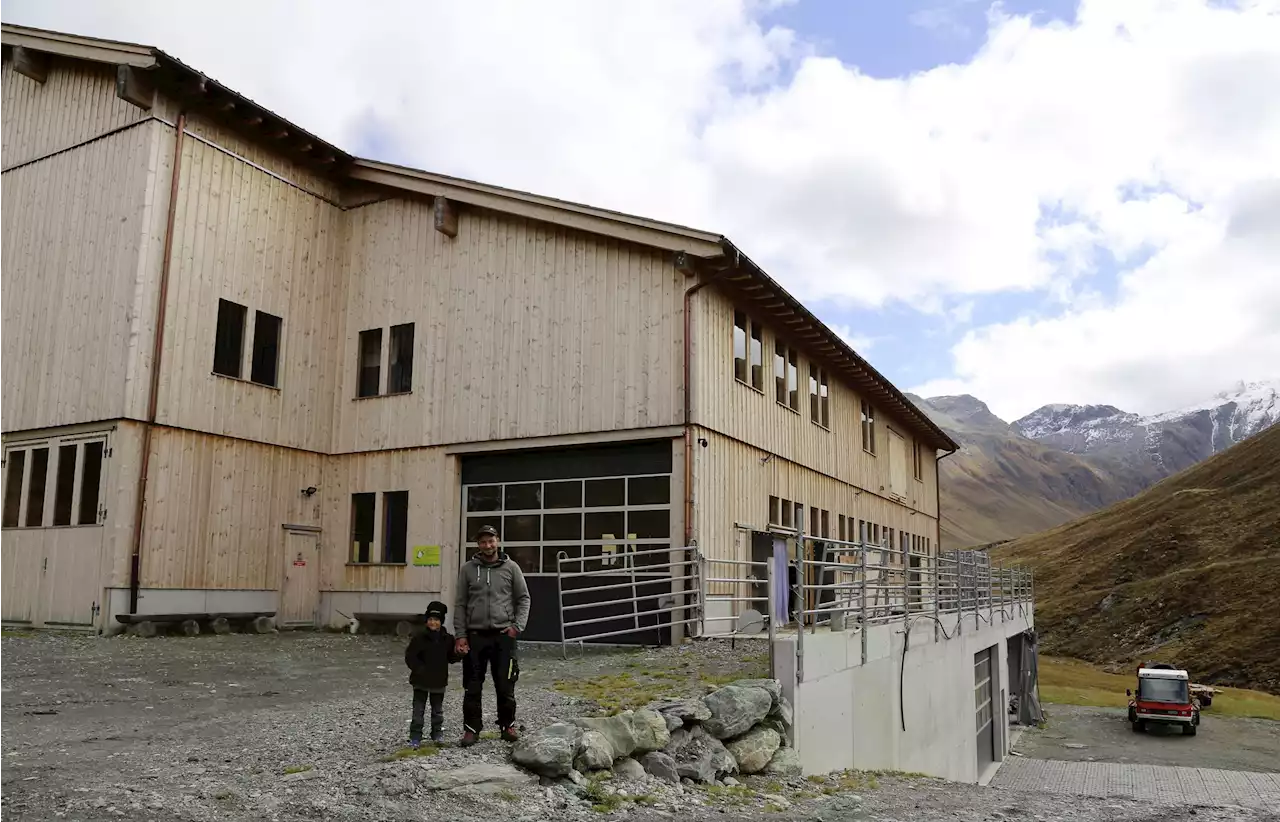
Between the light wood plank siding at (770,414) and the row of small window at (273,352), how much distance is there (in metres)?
6.31

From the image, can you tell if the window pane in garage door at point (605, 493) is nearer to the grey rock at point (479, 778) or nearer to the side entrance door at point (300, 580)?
the side entrance door at point (300, 580)

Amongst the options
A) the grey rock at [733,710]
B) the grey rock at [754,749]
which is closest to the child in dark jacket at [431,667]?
the grey rock at [733,710]

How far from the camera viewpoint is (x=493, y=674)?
787 cm

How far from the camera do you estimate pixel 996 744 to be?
24156 millimetres

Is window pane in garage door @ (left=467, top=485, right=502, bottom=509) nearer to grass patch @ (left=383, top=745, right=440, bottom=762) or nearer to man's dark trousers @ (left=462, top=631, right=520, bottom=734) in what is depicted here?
man's dark trousers @ (left=462, top=631, right=520, bottom=734)

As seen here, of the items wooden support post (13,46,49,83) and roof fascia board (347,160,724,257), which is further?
wooden support post (13,46,49,83)

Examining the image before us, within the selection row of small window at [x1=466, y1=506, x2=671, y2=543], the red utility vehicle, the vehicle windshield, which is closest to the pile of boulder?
row of small window at [x1=466, y1=506, x2=671, y2=543]

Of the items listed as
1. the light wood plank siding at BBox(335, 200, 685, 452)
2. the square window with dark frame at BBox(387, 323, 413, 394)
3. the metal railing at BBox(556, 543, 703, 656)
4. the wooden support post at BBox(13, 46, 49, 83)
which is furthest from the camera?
the square window with dark frame at BBox(387, 323, 413, 394)

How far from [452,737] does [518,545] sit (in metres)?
10.4

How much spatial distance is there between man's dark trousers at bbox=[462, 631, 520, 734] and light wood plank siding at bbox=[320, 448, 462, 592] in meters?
11.1

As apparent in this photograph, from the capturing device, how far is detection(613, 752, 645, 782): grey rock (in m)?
7.70

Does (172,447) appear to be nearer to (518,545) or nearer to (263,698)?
(518,545)

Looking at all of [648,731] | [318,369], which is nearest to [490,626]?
[648,731]

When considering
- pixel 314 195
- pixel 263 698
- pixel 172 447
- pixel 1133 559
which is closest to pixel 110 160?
pixel 314 195
